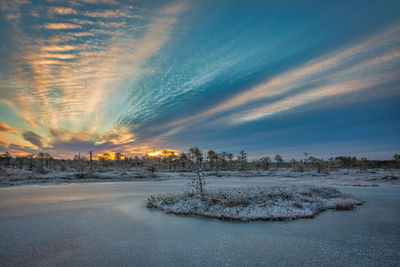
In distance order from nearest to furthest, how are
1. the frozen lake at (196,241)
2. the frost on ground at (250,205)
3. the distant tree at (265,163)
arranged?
the frozen lake at (196,241) → the frost on ground at (250,205) → the distant tree at (265,163)

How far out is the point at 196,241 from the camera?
893 centimetres

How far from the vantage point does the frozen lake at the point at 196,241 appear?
706 centimetres

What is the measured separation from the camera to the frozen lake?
7059 mm

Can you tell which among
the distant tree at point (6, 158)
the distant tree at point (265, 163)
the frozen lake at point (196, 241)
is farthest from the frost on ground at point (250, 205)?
the distant tree at point (6, 158)

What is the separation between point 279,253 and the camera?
7.50 meters

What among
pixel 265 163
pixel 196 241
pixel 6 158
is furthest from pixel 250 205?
pixel 6 158

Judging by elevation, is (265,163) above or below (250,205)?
below

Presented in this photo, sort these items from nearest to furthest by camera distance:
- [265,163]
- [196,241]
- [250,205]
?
1. [196,241]
2. [250,205]
3. [265,163]

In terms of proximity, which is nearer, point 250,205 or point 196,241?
point 196,241

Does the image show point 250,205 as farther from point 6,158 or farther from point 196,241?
point 6,158

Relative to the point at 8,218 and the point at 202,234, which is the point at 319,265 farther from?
the point at 8,218

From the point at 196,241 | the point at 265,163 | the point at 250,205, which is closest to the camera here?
the point at 196,241

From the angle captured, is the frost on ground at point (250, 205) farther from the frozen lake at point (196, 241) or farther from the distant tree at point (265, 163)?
the distant tree at point (265, 163)

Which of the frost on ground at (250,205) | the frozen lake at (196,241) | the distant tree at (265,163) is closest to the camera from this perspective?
the frozen lake at (196,241)
